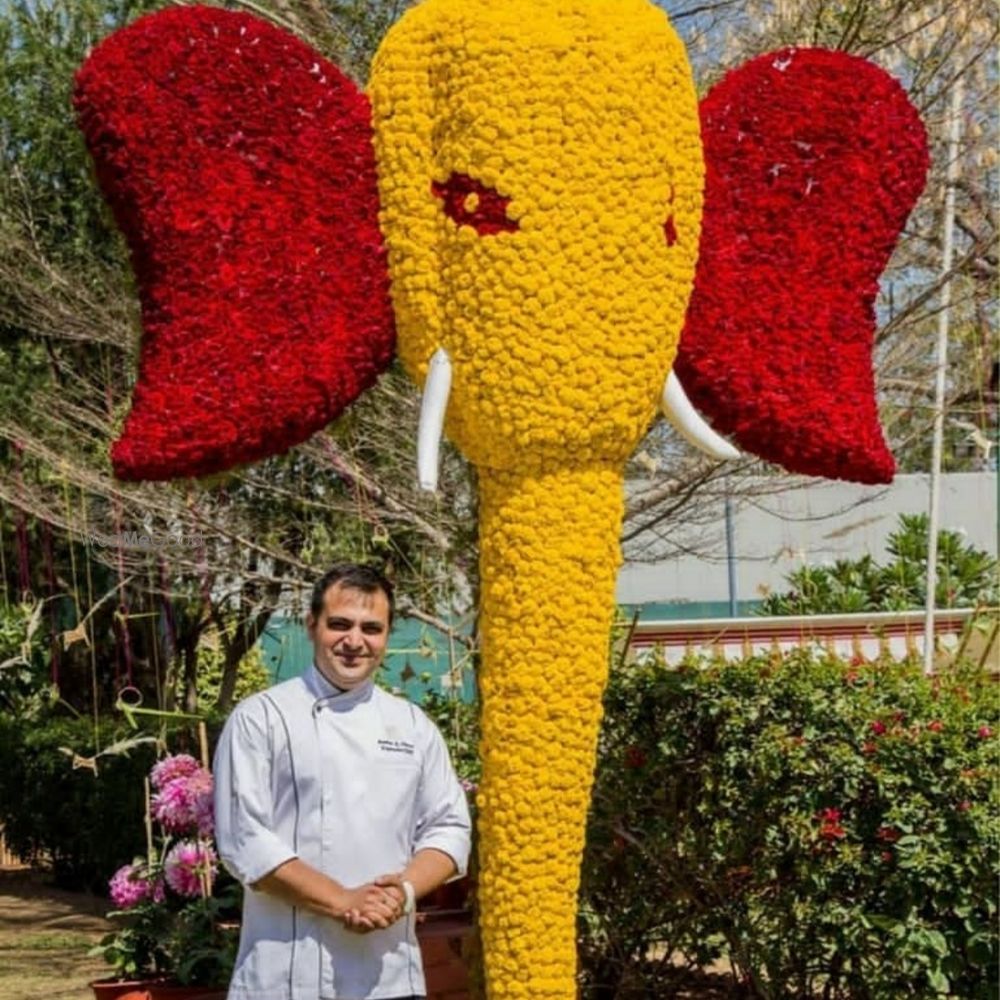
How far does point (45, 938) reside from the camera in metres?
9.67

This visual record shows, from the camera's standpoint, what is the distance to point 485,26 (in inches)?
160

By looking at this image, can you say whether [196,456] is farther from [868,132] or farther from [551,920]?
[868,132]

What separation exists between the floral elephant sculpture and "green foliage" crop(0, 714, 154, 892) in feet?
21.9

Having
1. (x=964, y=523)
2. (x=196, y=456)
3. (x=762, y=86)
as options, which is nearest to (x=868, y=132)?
(x=762, y=86)

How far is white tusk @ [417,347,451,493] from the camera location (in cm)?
404

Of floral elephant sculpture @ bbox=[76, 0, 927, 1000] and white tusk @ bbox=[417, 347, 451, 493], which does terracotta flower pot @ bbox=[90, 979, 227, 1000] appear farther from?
white tusk @ bbox=[417, 347, 451, 493]

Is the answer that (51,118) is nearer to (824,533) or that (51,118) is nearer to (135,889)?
(135,889)

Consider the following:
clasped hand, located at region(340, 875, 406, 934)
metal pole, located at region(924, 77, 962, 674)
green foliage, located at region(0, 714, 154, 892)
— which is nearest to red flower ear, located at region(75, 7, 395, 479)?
clasped hand, located at region(340, 875, 406, 934)

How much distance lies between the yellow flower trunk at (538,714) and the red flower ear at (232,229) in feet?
1.69

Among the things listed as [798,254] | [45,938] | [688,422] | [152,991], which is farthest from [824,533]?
[688,422]

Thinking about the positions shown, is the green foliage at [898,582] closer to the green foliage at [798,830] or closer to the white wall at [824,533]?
the white wall at [824,533]

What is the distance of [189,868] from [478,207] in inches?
96.9

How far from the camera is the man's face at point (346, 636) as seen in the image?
12.5 ft

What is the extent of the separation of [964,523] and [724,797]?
17319mm
